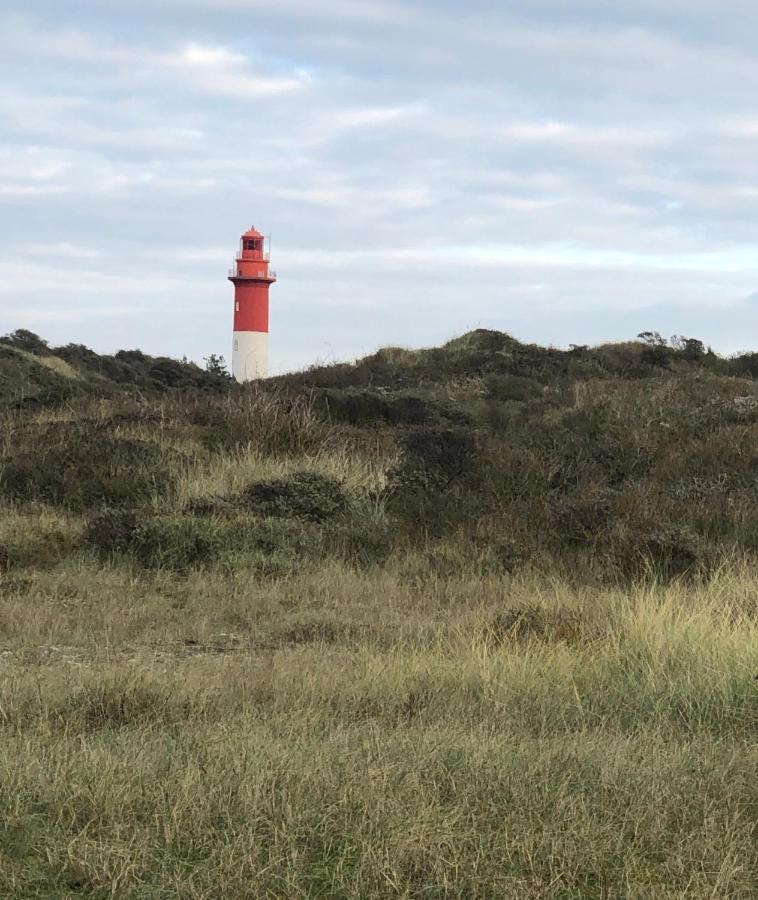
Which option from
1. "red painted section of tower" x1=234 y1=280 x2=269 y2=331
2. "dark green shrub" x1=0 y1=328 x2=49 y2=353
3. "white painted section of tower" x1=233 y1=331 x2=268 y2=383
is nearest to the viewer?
"dark green shrub" x1=0 y1=328 x2=49 y2=353

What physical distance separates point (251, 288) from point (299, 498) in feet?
98.6

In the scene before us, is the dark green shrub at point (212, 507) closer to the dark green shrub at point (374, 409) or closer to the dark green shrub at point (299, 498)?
the dark green shrub at point (299, 498)

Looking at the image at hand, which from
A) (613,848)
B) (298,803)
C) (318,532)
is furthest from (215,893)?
(318,532)

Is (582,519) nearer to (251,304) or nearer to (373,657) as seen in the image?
(373,657)

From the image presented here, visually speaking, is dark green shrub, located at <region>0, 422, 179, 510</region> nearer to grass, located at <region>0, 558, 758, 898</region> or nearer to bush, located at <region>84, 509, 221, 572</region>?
bush, located at <region>84, 509, 221, 572</region>

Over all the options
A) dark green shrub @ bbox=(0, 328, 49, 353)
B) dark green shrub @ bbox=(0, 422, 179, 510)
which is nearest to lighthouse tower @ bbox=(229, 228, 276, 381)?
dark green shrub @ bbox=(0, 328, 49, 353)

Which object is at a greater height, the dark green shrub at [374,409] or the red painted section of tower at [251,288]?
the red painted section of tower at [251,288]

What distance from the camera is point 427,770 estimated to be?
11.6ft

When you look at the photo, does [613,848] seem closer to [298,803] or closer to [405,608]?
[298,803]

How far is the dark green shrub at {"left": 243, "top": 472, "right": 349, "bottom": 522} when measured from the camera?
9.97m

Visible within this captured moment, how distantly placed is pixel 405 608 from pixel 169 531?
2.47 m

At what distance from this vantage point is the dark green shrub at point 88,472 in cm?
1050

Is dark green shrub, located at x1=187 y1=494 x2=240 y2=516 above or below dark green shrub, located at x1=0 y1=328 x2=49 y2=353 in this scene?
below

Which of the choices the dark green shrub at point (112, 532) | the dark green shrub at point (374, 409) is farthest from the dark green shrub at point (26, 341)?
the dark green shrub at point (112, 532)
